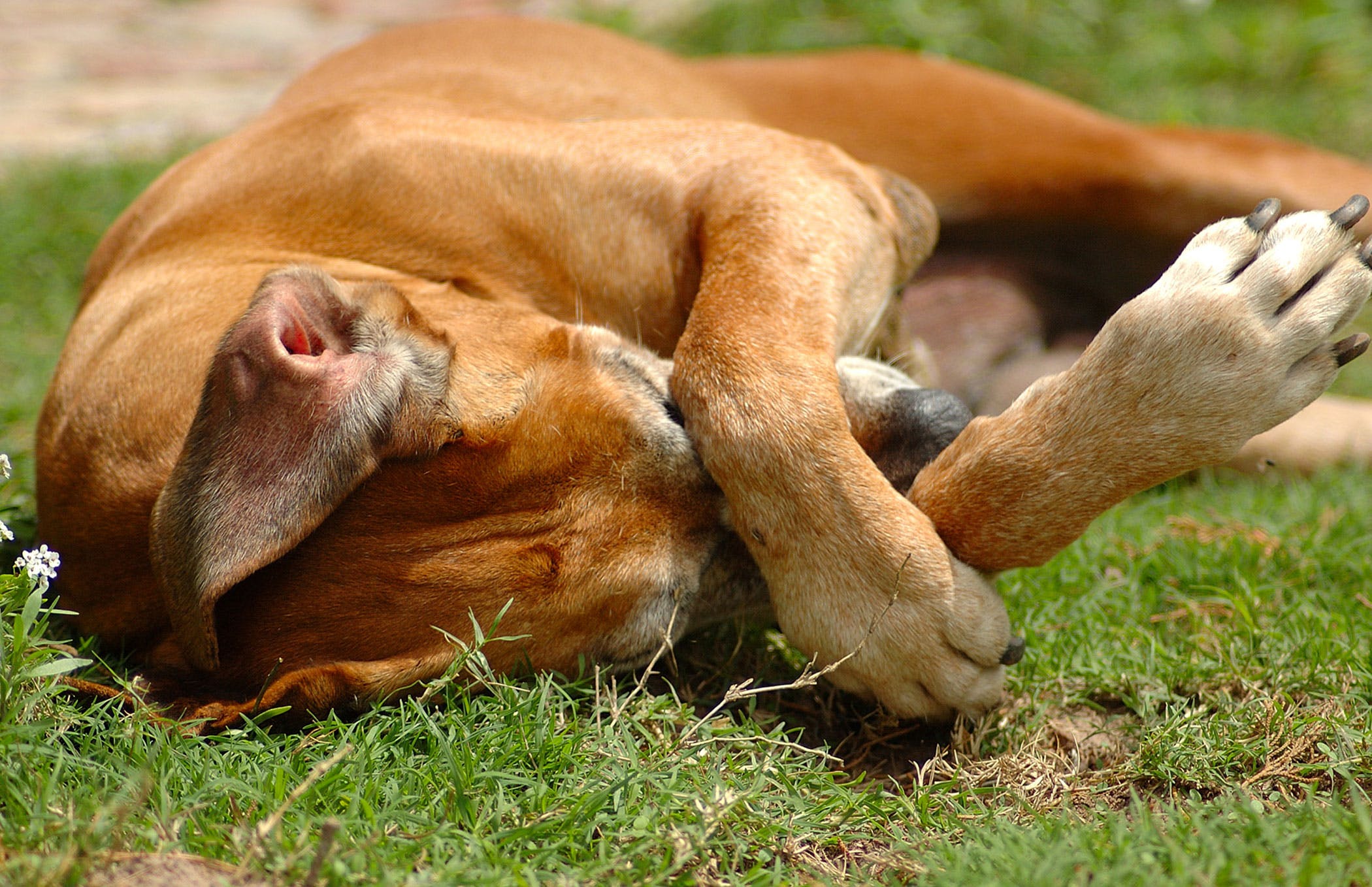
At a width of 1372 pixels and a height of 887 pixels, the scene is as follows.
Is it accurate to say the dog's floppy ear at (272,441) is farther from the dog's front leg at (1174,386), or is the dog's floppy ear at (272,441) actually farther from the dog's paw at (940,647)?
the dog's front leg at (1174,386)

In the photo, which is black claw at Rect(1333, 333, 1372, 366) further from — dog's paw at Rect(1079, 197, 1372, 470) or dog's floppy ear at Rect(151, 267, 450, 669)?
dog's floppy ear at Rect(151, 267, 450, 669)

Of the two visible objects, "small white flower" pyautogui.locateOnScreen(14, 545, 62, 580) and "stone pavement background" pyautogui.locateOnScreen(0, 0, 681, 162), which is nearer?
"small white flower" pyautogui.locateOnScreen(14, 545, 62, 580)

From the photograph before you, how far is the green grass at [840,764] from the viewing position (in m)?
1.66

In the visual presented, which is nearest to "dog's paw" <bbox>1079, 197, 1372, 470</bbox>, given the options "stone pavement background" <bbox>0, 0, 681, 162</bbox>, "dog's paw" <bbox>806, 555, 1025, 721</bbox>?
"dog's paw" <bbox>806, 555, 1025, 721</bbox>

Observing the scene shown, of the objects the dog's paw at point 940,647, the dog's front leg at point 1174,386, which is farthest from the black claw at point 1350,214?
the dog's paw at point 940,647

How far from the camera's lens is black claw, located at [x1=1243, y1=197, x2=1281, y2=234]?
220cm

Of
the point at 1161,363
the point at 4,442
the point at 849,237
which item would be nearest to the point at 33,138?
the point at 4,442

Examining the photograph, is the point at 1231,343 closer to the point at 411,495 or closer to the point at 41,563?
the point at 411,495

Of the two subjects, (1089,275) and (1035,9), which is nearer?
(1089,275)

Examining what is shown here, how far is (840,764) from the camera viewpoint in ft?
7.22

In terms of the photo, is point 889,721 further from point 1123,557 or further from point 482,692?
point 1123,557

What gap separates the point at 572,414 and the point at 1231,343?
48.2 inches

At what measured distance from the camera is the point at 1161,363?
2.09m

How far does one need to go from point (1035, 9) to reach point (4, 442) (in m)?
5.59
